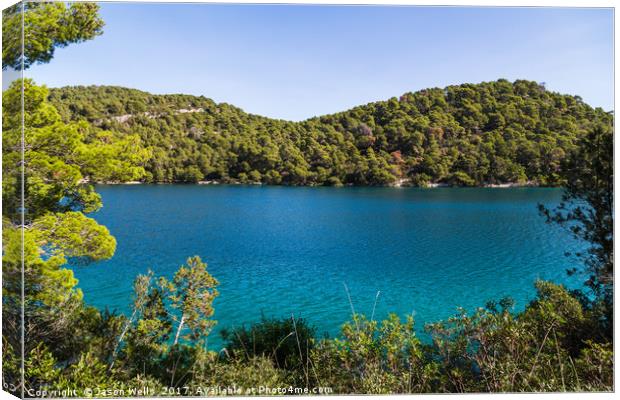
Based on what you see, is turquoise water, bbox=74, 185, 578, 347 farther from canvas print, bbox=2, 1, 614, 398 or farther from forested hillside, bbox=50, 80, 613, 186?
forested hillside, bbox=50, 80, 613, 186

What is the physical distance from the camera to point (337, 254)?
42.9 ft

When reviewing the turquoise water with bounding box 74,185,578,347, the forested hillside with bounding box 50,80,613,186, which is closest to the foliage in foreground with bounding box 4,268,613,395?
the turquoise water with bounding box 74,185,578,347

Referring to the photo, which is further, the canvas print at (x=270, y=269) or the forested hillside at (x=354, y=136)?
the forested hillside at (x=354, y=136)

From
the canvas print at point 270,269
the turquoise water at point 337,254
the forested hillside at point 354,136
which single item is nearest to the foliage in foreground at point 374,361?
the canvas print at point 270,269

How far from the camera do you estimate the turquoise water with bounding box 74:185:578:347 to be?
8.77m

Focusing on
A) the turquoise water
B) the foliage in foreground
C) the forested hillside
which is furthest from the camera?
the forested hillside

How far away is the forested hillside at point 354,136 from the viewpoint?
754 inches

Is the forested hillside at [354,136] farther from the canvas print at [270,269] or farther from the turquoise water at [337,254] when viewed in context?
the canvas print at [270,269]

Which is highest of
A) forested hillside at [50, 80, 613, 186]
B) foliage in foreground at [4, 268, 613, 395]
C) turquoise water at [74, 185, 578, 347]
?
forested hillside at [50, 80, 613, 186]

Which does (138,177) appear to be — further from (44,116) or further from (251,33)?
(251,33)

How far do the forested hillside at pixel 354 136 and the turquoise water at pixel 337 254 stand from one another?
3.59 meters

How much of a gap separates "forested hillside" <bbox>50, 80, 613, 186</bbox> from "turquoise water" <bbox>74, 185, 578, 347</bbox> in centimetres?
359

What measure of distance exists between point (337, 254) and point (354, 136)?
27258 millimetres

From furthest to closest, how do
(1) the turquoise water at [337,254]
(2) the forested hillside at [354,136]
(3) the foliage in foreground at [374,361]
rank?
(2) the forested hillside at [354,136], (1) the turquoise water at [337,254], (3) the foliage in foreground at [374,361]
